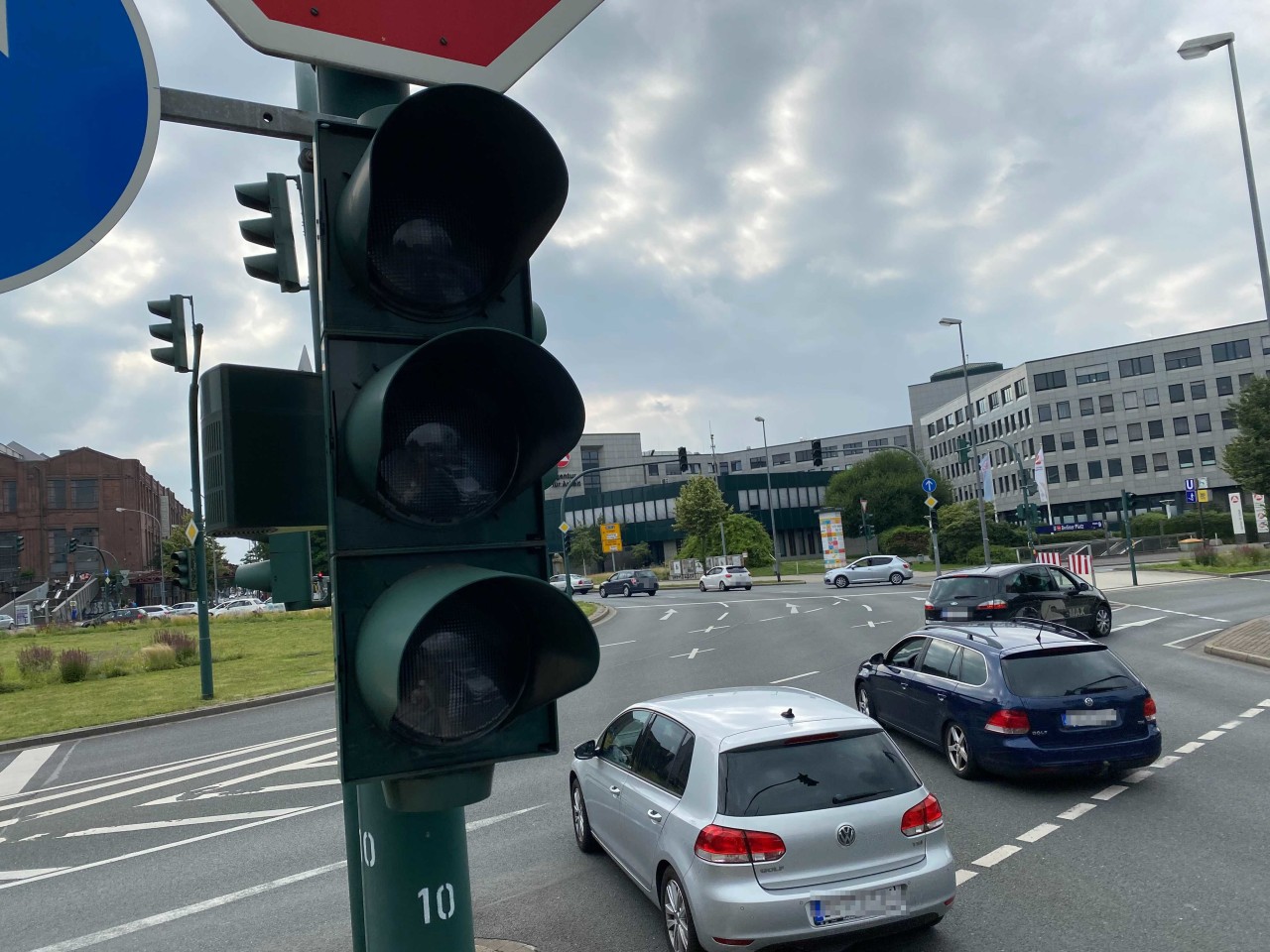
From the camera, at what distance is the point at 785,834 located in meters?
5.74

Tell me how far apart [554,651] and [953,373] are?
462ft

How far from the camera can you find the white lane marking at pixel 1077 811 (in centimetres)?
841

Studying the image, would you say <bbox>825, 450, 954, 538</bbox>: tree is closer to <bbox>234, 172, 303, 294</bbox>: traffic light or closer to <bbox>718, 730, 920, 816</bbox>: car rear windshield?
<bbox>718, 730, 920, 816</bbox>: car rear windshield

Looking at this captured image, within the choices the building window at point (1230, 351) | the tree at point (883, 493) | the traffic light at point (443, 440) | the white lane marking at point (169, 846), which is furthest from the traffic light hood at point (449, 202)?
the building window at point (1230, 351)

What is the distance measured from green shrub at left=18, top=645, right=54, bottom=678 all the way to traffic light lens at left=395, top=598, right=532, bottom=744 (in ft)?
90.6

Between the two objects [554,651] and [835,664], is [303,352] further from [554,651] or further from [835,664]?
[835,664]

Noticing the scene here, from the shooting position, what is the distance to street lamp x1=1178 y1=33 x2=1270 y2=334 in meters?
20.5

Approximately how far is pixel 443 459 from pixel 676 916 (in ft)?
16.2

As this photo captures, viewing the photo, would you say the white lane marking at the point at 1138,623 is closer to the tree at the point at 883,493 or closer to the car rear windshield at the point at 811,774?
the car rear windshield at the point at 811,774

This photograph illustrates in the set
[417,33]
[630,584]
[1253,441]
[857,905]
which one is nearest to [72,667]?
[857,905]

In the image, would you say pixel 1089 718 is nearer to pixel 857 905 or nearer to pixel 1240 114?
pixel 857 905

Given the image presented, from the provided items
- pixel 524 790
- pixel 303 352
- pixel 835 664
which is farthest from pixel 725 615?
pixel 303 352

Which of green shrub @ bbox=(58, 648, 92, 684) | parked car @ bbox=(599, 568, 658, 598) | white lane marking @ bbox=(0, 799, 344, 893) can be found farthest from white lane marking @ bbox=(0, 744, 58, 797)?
parked car @ bbox=(599, 568, 658, 598)

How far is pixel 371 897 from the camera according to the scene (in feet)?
7.29
